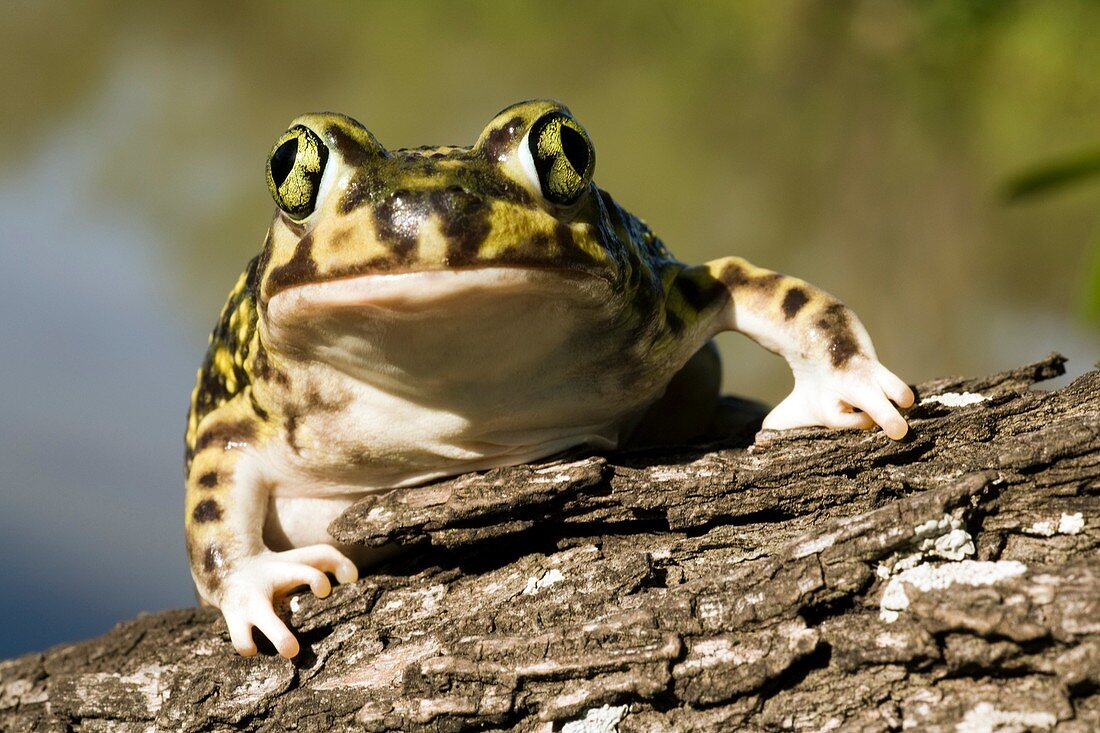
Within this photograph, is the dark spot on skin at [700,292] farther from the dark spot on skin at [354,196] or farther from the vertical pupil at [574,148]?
the dark spot on skin at [354,196]

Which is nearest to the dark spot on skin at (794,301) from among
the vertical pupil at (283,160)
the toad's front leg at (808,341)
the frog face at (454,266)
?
the toad's front leg at (808,341)

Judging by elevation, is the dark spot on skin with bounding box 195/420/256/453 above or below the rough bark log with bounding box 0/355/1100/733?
above

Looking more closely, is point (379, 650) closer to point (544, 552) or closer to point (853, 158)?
point (544, 552)

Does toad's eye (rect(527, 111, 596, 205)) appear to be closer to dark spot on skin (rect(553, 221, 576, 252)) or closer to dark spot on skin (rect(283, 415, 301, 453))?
dark spot on skin (rect(553, 221, 576, 252))

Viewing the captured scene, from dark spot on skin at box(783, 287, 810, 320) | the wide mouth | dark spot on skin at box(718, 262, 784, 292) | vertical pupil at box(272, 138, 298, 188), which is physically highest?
dark spot on skin at box(718, 262, 784, 292)

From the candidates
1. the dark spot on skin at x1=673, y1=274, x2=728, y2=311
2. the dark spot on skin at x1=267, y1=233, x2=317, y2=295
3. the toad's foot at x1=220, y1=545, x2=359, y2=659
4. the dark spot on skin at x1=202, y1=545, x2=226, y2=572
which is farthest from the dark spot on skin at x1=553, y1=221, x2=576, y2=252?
the dark spot on skin at x1=202, y1=545, x2=226, y2=572

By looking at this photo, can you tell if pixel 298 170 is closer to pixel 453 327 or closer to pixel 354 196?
pixel 354 196
